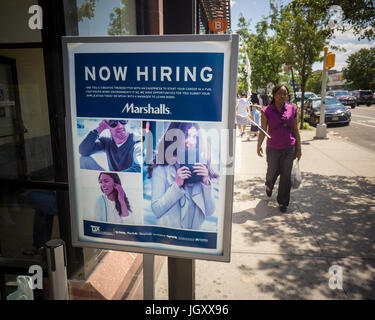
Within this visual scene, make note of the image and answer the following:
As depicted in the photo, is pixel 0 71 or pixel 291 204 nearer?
pixel 0 71

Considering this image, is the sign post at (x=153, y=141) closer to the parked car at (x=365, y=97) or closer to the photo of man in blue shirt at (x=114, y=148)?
the photo of man in blue shirt at (x=114, y=148)

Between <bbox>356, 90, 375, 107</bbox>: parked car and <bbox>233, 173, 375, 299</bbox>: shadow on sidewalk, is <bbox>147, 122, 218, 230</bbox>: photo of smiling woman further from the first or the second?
<bbox>356, 90, 375, 107</bbox>: parked car

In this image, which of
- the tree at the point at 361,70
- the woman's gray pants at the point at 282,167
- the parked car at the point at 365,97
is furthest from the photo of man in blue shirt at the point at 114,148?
the tree at the point at 361,70

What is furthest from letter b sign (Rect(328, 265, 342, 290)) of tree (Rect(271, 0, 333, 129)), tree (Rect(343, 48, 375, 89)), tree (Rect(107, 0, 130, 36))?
tree (Rect(343, 48, 375, 89))

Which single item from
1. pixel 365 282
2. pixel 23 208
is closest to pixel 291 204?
pixel 365 282

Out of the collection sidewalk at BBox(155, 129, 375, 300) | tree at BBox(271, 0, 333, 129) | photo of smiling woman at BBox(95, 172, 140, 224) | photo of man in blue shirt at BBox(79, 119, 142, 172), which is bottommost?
sidewalk at BBox(155, 129, 375, 300)

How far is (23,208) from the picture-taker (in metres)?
3.14

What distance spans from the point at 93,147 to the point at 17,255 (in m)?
1.97

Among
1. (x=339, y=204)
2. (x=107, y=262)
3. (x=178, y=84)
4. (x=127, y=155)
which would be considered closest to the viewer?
(x=178, y=84)

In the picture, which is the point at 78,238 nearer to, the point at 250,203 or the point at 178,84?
the point at 178,84

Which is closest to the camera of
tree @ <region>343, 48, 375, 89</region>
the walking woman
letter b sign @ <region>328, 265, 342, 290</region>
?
letter b sign @ <region>328, 265, 342, 290</region>

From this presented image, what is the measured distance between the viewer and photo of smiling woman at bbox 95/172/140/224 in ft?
5.94

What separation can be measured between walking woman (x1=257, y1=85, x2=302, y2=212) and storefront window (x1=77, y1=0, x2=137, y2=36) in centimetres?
245

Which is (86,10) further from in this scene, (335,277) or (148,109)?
(335,277)
